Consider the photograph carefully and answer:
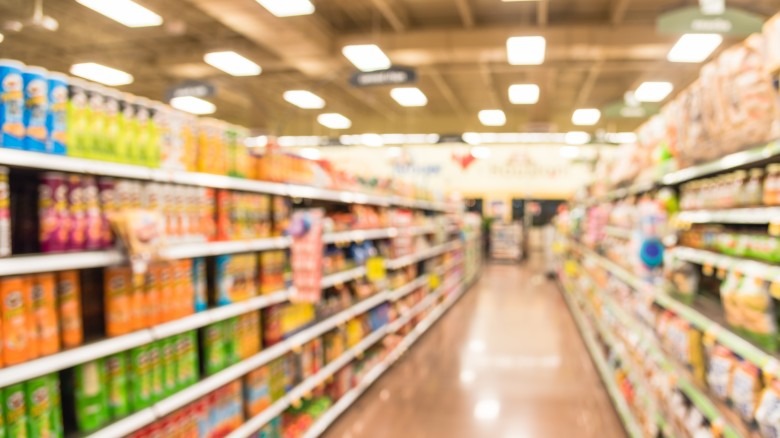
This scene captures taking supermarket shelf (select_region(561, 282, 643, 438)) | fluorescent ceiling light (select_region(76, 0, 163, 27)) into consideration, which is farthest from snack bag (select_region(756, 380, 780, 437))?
fluorescent ceiling light (select_region(76, 0, 163, 27))

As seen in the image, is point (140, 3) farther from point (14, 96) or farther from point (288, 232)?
point (14, 96)

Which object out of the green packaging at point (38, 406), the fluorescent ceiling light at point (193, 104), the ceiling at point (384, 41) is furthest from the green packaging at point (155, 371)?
the fluorescent ceiling light at point (193, 104)

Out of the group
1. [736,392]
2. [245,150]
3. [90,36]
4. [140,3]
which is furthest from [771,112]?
[90,36]

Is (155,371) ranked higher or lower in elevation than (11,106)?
lower

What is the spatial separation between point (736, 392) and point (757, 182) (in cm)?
92

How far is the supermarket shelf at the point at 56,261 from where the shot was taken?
67.5 inches

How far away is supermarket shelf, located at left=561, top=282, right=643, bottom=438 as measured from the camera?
4129 millimetres

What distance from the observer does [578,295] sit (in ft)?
30.0

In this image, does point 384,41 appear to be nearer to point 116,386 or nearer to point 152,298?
point 152,298

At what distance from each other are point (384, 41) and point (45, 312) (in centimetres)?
761

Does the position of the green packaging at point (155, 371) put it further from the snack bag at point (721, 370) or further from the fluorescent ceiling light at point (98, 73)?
the fluorescent ceiling light at point (98, 73)

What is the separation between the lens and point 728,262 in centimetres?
254

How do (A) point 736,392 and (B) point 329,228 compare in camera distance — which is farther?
(B) point 329,228

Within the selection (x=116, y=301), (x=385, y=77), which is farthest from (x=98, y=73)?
(x=116, y=301)
